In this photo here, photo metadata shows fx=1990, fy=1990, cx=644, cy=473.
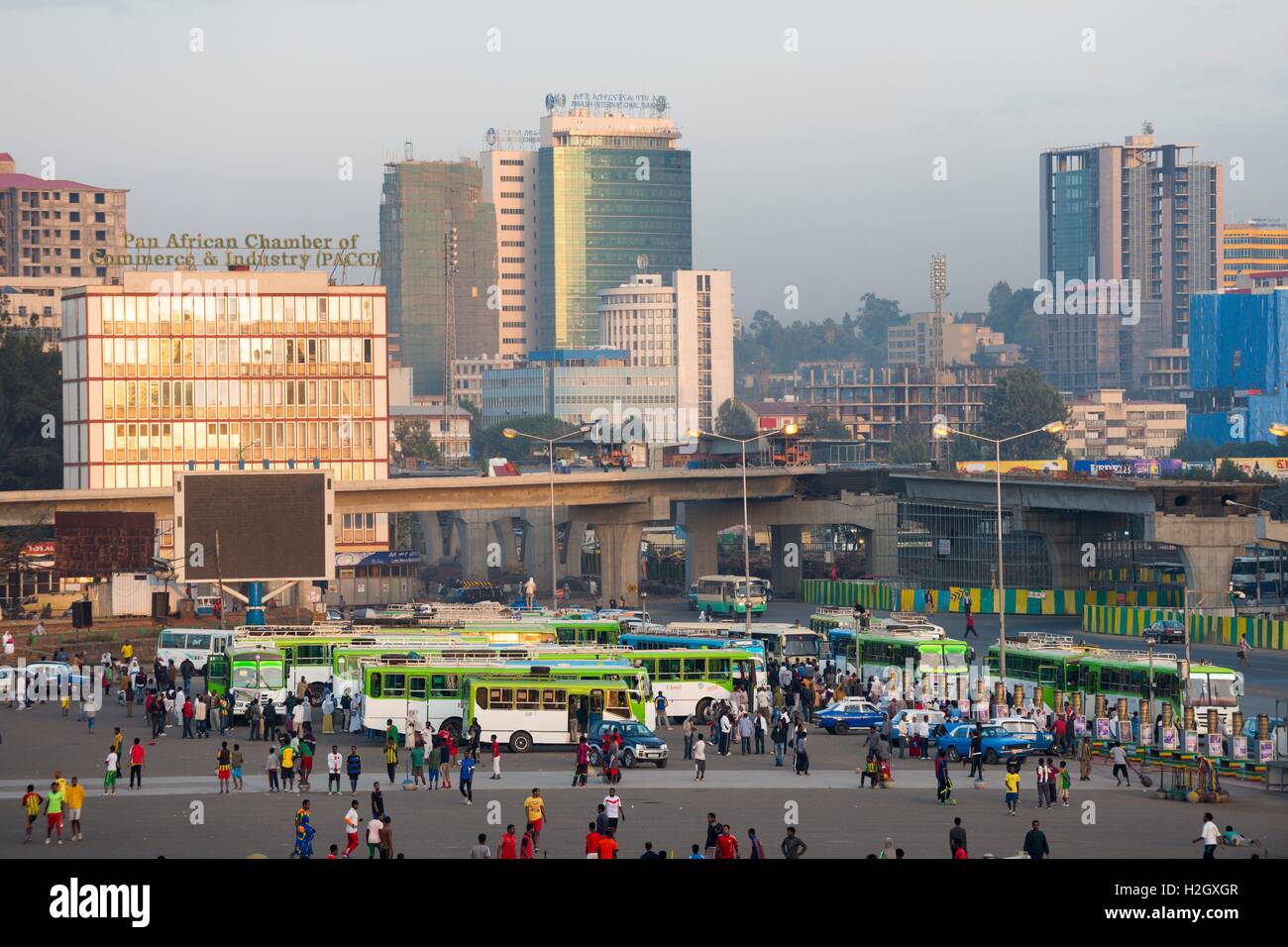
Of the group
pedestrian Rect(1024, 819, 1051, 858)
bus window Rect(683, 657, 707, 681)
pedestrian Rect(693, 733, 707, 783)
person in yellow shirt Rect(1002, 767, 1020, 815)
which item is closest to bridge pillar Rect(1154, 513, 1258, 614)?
bus window Rect(683, 657, 707, 681)

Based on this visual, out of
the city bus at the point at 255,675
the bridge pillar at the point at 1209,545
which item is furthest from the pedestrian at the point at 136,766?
the bridge pillar at the point at 1209,545

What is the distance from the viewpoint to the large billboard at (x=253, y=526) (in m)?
88.4

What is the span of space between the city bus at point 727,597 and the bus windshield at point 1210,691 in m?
45.3

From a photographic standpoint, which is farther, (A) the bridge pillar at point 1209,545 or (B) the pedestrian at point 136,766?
(A) the bridge pillar at point 1209,545

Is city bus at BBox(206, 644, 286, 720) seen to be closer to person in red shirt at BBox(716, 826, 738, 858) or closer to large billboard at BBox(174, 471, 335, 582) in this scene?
large billboard at BBox(174, 471, 335, 582)

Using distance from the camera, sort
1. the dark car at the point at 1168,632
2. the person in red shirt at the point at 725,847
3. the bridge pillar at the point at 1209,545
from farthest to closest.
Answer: the bridge pillar at the point at 1209,545 → the dark car at the point at 1168,632 → the person in red shirt at the point at 725,847

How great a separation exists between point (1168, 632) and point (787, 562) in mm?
41106

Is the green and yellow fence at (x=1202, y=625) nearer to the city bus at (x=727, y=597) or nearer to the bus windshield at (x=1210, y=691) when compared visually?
the city bus at (x=727, y=597)

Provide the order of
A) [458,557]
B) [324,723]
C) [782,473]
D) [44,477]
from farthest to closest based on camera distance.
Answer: [458,557], [44,477], [782,473], [324,723]

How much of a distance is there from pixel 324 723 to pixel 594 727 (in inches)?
401

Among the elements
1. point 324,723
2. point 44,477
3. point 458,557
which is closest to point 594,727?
point 324,723

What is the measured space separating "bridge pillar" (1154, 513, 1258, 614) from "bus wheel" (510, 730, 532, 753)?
46.9 meters

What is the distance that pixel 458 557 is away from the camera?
175m
